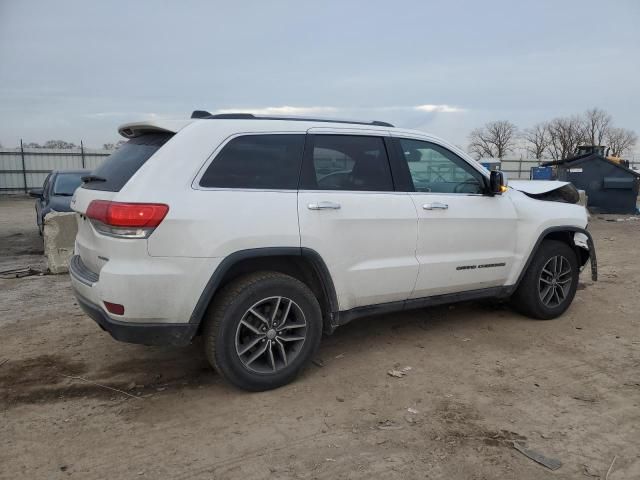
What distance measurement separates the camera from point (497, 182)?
4.60m

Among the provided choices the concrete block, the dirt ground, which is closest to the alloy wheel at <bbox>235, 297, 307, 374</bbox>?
the dirt ground

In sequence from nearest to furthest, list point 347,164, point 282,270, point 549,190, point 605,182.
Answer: point 282,270, point 347,164, point 549,190, point 605,182

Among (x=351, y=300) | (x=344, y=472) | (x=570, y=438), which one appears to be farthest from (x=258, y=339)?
(x=570, y=438)

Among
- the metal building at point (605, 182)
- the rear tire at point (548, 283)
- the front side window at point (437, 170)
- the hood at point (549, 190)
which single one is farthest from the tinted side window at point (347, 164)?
the metal building at point (605, 182)

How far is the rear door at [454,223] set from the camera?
4258 millimetres

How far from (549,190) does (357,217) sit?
2.51 metres

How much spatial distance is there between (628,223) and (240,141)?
14.8 meters

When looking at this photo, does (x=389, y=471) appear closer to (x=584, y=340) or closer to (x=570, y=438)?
(x=570, y=438)

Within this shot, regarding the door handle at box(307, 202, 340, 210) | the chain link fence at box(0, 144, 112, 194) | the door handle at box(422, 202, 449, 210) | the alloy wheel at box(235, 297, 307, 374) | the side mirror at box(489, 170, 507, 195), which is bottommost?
the alloy wheel at box(235, 297, 307, 374)

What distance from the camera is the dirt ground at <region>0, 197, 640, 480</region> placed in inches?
111

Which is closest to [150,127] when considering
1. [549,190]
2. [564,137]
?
[549,190]

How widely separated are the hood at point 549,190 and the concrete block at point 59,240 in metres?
6.00

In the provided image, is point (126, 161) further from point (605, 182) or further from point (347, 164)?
point (605, 182)

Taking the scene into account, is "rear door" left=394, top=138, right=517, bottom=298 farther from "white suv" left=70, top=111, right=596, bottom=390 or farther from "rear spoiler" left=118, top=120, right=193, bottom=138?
"rear spoiler" left=118, top=120, right=193, bottom=138
